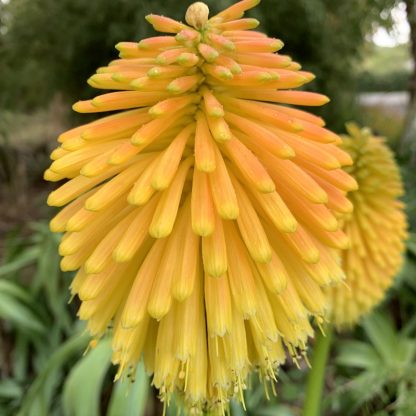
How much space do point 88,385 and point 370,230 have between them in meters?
1.39

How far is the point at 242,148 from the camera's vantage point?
43.2 inches

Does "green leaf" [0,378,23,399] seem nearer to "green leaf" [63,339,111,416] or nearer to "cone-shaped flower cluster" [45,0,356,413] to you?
"green leaf" [63,339,111,416]

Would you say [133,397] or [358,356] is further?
[358,356]

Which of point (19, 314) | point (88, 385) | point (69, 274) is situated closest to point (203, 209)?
point (88, 385)

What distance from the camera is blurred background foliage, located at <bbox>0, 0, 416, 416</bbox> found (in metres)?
2.64

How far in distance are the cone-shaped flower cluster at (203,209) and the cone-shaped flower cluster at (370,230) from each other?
76 cm

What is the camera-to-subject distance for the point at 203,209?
1024 millimetres

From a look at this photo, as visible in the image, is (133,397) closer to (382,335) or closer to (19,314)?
(19,314)

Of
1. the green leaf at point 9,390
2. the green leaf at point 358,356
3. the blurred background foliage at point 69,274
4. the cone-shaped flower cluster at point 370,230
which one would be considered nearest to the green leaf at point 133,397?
the blurred background foliage at point 69,274

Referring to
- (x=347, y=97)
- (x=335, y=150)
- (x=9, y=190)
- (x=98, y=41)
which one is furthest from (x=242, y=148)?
(x=9, y=190)

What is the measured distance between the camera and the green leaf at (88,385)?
2154 millimetres

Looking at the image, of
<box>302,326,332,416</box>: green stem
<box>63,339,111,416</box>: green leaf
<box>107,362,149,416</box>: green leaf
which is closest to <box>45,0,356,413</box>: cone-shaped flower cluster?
<box>302,326,332,416</box>: green stem

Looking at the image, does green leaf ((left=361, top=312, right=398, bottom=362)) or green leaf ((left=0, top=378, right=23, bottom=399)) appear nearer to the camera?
green leaf ((left=0, top=378, right=23, bottom=399))

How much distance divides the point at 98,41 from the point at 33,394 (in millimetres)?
3005
